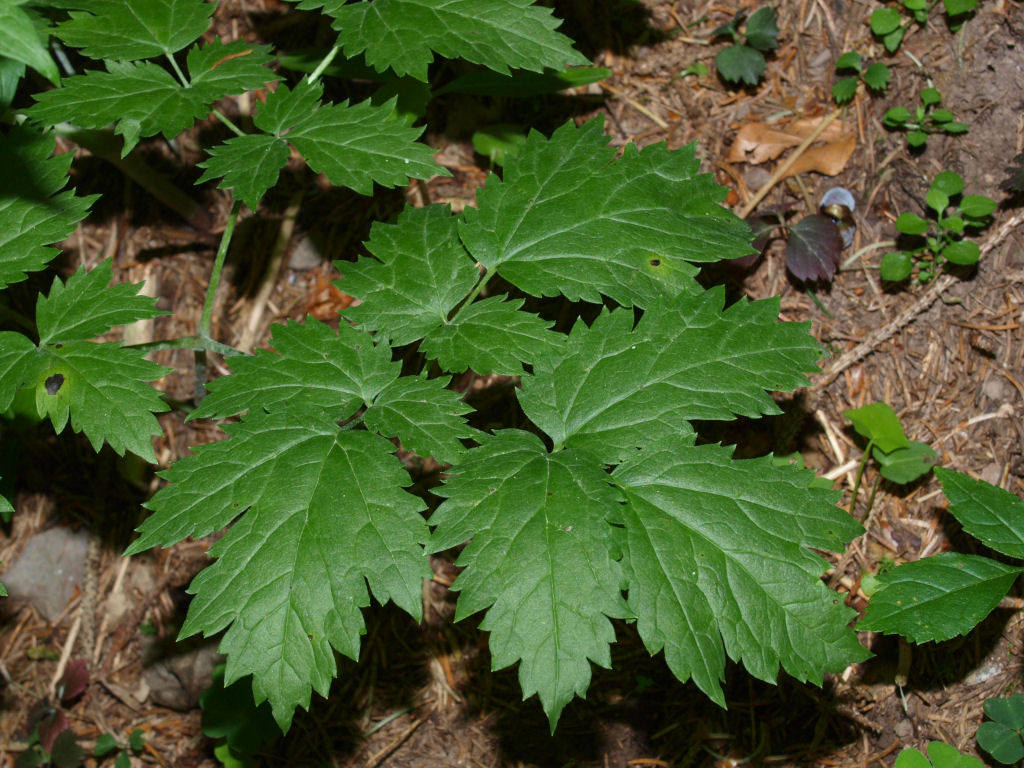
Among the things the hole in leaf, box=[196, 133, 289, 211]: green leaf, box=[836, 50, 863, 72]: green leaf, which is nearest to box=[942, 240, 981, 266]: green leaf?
box=[836, 50, 863, 72]: green leaf

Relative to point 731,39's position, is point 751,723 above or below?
below

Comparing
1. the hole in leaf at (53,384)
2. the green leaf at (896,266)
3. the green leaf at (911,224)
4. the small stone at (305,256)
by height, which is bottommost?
the hole in leaf at (53,384)

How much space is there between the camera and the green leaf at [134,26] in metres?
2.13

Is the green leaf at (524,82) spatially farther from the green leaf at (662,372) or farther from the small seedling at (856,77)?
the green leaf at (662,372)

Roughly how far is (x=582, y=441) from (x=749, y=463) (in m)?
0.38

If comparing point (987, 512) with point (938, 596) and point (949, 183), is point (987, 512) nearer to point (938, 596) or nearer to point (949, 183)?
point (938, 596)

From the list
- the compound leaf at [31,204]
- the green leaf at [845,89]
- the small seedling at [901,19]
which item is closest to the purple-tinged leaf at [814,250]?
the green leaf at [845,89]

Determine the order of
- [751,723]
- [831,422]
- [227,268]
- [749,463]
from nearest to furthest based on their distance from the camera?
[749,463] → [751,723] → [831,422] → [227,268]

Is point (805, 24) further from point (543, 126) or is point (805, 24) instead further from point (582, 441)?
point (582, 441)

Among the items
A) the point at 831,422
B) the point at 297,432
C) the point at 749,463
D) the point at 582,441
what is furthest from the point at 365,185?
the point at 831,422

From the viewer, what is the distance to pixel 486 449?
182 cm

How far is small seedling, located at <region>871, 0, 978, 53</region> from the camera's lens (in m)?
2.70

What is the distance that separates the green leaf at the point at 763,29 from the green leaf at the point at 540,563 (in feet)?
6.15

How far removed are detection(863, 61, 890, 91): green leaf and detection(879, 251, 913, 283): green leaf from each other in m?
0.62
